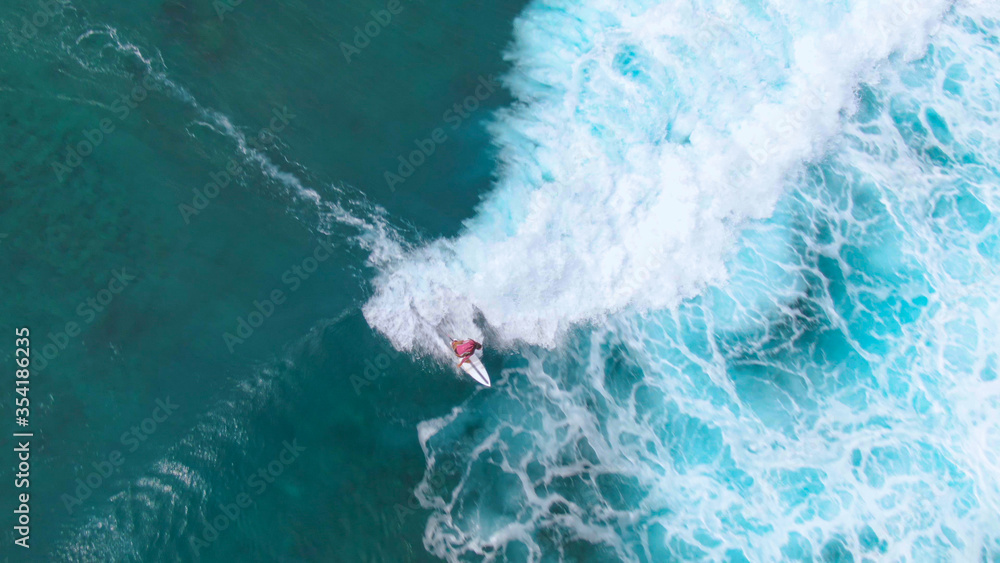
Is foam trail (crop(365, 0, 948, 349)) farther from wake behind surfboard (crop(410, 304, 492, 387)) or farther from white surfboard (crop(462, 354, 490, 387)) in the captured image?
white surfboard (crop(462, 354, 490, 387))

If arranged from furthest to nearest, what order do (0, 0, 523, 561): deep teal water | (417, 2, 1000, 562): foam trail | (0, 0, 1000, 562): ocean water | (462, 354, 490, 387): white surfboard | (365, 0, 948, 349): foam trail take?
(365, 0, 948, 349): foam trail, (462, 354, 490, 387): white surfboard, (417, 2, 1000, 562): foam trail, (0, 0, 1000, 562): ocean water, (0, 0, 523, 561): deep teal water

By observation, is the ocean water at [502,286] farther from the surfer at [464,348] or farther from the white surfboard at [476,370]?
the surfer at [464,348]

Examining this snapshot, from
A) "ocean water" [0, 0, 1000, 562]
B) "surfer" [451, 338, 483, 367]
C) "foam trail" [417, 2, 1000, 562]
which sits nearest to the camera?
"ocean water" [0, 0, 1000, 562]

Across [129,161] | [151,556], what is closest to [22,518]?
[151,556]

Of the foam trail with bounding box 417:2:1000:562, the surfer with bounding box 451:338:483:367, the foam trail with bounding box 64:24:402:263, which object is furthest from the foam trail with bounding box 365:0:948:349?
the foam trail with bounding box 64:24:402:263

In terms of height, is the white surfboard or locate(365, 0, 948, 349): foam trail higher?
locate(365, 0, 948, 349): foam trail

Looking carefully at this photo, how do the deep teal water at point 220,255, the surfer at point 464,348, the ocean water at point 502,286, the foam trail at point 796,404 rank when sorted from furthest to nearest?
the surfer at point 464,348 → the foam trail at point 796,404 → the ocean water at point 502,286 → the deep teal water at point 220,255

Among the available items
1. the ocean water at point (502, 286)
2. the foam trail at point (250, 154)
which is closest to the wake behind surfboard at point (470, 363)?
the ocean water at point (502, 286)

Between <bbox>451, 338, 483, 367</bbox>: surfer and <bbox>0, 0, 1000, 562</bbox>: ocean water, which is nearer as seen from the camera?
<bbox>0, 0, 1000, 562</bbox>: ocean water
